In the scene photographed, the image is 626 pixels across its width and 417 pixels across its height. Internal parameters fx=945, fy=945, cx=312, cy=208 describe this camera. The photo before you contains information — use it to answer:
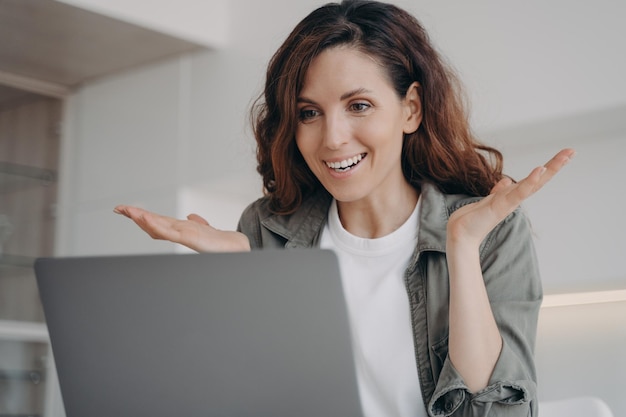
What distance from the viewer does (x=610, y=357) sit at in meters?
2.51

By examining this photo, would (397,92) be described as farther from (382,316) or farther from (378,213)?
(382,316)

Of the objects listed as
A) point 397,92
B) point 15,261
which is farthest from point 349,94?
point 15,261

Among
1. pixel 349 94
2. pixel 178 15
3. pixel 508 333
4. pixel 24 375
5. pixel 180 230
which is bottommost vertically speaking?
pixel 24 375

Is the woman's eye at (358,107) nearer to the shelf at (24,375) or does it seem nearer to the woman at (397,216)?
the woman at (397,216)

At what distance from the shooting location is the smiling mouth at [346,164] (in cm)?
145

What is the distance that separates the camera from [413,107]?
1576mm

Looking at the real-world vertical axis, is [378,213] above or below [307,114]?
below

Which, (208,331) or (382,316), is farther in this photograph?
(382,316)

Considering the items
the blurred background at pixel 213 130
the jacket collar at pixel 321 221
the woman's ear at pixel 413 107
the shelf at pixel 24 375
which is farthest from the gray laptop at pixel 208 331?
the shelf at pixel 24 375

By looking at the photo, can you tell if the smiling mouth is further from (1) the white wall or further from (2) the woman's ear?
(1) the white wall

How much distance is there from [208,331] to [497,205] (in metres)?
0.43

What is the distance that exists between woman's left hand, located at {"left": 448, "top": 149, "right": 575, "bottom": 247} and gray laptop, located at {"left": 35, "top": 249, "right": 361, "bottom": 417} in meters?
0.35

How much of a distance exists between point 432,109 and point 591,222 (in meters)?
1.00

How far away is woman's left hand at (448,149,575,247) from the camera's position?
1171mm
